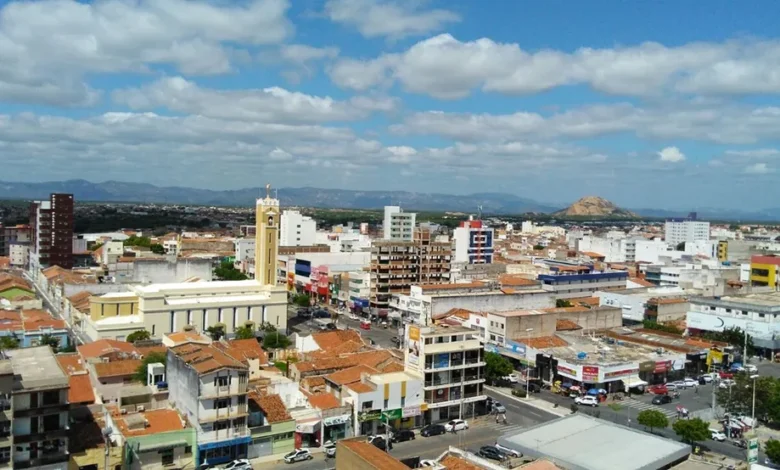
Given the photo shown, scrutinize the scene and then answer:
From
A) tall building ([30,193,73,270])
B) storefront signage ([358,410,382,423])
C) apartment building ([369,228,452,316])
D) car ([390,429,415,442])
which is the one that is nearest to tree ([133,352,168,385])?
storefront signage ([358,410,382,423])

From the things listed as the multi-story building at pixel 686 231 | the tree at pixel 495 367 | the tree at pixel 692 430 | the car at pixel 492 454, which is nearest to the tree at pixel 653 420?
the tree at pixel 692 430

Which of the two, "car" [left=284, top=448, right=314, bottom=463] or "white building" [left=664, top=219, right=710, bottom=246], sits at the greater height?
"white building" [left=664, top=219, right=710, bottom=246]

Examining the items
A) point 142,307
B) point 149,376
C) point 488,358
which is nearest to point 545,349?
point 488,358

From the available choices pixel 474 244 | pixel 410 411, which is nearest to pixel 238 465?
pixel 410 411

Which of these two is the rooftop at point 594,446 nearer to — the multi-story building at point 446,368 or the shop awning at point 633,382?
the multi-story building at point 446,368

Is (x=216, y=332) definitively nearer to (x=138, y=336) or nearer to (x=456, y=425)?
(x=138, y=336)

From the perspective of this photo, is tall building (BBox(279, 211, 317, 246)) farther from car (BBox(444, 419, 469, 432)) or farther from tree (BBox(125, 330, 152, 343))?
car (BBox(444, 419, 469, 432))

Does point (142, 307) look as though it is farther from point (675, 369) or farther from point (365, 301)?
point (675, 369)
